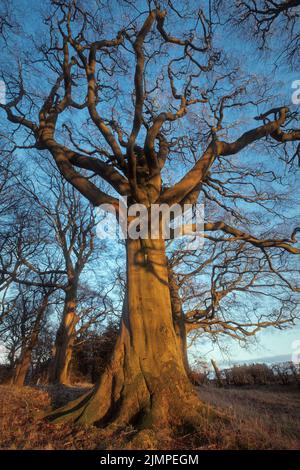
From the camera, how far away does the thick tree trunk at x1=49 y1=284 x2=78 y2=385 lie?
11.3m

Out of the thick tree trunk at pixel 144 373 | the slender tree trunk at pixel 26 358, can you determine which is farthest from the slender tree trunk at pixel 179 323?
the thick tree trunk at pixel 144 373

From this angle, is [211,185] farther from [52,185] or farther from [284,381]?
[284,381]

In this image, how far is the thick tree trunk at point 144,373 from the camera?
11.9 ft

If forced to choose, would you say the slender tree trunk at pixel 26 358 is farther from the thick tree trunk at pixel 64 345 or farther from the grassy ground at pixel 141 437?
the grassy ground at pixel 141 437

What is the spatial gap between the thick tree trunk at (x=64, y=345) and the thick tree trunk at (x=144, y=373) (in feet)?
25.8

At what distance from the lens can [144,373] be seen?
399 cm

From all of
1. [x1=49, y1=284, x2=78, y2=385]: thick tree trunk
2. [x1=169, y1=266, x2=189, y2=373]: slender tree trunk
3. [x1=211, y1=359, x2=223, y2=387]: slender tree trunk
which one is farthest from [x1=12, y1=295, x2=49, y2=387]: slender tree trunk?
[x1=211, y1=359, x2=223, y2=387]: slender tree trunk

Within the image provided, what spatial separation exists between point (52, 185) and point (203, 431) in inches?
494

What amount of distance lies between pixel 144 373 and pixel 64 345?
8.69 metres

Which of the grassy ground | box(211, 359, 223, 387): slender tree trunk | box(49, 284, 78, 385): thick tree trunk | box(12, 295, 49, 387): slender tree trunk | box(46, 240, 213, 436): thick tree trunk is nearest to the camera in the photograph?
the grassy ground

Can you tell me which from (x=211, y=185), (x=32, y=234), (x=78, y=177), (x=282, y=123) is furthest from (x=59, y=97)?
(x=32, y=234)

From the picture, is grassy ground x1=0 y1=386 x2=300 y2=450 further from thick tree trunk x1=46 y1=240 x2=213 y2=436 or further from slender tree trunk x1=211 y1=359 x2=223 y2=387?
slender tree trunk x1=211 y1=359 x2=223 y2=387

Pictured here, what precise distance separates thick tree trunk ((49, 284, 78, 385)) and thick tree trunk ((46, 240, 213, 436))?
7.88 meters

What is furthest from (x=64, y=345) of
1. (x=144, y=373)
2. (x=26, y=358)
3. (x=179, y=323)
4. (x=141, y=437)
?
(x=141, y=437)
